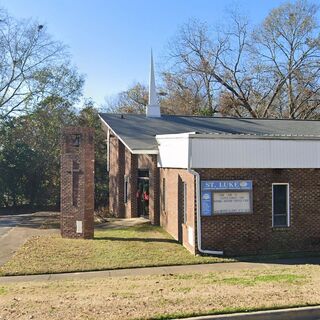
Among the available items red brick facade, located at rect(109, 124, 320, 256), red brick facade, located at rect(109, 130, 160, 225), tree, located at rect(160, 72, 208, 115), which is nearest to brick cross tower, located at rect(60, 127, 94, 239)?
red brick facade, located at rect(109, 124, 320, 256)

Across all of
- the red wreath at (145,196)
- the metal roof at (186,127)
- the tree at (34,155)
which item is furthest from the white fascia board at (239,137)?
the tree at (34,155)

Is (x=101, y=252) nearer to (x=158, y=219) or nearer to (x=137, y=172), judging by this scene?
(x=158, y=219)

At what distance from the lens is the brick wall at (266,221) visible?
14969mm

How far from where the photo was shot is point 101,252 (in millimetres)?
15008

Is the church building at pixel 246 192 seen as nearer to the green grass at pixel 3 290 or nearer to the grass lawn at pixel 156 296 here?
the grass lawn at pixel 156 296

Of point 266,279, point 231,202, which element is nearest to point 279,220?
point 231,202

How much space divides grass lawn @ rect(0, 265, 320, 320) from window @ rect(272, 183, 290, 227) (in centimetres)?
406

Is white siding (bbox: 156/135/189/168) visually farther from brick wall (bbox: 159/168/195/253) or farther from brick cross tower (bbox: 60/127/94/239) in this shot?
brick cross tower (bbox: 60/127/94/239)

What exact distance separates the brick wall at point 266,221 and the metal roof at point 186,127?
15.5 feet

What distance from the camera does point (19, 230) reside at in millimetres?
20609

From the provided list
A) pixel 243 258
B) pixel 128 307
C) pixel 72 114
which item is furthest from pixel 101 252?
pixel 72 114

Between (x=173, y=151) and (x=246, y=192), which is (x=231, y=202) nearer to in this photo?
(x=246, y=192)

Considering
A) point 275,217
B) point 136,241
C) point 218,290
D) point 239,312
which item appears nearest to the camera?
point 239,312

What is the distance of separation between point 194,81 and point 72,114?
1314 centimetres
